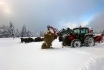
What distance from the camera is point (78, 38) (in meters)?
15.4

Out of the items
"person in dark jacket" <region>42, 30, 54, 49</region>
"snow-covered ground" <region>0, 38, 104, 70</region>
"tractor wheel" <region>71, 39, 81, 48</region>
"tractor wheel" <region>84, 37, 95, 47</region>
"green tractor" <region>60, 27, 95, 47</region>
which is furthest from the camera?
"tractor wheel" <region>84, 37, 95, 47</region>

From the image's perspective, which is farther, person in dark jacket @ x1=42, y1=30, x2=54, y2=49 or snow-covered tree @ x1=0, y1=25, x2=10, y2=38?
snow-covered tree @ x1=0, y1=25, x2=10, y2=38

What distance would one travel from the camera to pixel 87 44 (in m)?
15.6

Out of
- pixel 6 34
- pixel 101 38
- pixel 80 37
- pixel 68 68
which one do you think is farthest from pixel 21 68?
pixel 6 34

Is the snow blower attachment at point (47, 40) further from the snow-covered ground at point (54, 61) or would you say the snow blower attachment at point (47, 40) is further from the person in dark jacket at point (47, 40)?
the snow-covered ground at point (54, 61)

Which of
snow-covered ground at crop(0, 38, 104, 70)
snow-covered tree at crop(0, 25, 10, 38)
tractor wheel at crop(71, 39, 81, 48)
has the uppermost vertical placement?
snow-covered tree at crop(0, 25, 10, 38)

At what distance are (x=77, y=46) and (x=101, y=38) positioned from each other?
4.44 meters

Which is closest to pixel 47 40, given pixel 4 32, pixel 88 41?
pixel 88 41

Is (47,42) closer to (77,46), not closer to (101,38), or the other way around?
(77,46)

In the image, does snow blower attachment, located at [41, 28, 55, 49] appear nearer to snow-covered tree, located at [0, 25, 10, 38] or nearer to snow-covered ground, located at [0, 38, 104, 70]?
snow-covered ground, located at [0, 38, 104, 70]

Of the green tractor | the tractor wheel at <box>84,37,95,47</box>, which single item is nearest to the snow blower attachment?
the green tractor

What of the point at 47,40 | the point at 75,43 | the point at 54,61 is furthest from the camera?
the point at 75,43

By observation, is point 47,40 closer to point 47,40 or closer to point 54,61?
point 47,40

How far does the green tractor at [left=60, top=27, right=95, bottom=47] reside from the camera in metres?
14.9
